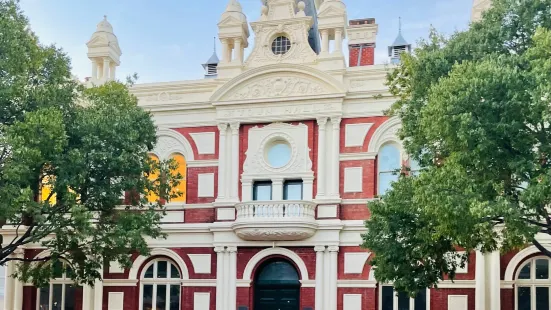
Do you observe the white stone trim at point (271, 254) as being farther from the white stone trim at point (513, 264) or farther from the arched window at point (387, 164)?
the white stone trim at point (513, 264)

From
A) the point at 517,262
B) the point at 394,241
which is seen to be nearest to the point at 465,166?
the point at 394,241

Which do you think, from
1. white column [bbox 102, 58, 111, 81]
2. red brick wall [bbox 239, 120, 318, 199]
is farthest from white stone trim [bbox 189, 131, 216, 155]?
white column [bbox 102, 58, 111, 81]

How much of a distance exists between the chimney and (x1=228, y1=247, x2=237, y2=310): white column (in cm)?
893

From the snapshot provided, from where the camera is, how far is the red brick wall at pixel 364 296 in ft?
87.1

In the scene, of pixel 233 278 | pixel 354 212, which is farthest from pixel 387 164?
pixel 233 278

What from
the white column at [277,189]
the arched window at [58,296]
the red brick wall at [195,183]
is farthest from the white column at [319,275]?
the arched window at [58,296]

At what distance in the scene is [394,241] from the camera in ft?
67.1

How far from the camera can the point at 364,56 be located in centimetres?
3038

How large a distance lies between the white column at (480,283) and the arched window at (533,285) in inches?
48.1

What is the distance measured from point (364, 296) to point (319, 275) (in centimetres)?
173

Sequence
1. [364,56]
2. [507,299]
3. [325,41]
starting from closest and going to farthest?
[507,299] < [325,41] < [364,56]

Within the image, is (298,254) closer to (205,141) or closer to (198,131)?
(205,141)

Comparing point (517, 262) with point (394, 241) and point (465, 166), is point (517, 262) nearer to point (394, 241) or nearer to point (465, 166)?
point (394, 241)

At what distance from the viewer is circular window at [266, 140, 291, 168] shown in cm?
2856
